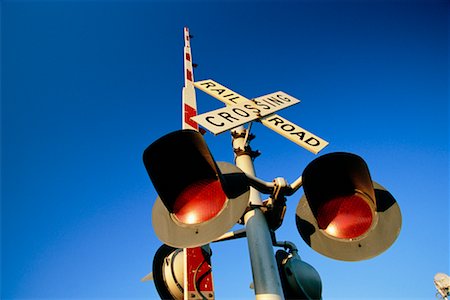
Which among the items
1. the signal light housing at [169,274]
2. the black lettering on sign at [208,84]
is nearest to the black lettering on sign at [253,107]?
the black lettering on sign at [208,84]

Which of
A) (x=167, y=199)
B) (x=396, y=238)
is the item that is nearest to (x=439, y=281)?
(x=396, y=238)

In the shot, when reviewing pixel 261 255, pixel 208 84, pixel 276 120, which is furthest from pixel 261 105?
pixel 261 255

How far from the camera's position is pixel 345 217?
277cm

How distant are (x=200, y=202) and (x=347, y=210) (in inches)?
47.3

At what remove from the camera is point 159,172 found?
2.59 m

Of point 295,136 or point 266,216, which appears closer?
point 266,216

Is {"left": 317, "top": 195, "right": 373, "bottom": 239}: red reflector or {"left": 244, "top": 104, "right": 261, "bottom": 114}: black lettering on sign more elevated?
{"left": 244, "top": 104, "right": 261, "bottom": 114}: black lettering on sign

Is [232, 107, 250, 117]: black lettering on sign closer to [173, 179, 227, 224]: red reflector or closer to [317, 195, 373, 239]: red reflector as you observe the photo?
[173, 179, 227, 224]: red reflector

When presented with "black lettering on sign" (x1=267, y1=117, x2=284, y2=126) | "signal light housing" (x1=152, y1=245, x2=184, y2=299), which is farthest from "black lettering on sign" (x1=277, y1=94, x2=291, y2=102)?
"signal light housing" (x1=152, y1=245, x2=184, y2=299)

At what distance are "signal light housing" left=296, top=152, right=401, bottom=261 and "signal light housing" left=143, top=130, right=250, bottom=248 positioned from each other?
649 mm

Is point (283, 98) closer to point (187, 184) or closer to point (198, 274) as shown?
point (187, 184)

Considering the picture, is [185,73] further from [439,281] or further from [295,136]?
[439,281]

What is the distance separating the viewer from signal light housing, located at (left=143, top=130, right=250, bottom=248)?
2439mm

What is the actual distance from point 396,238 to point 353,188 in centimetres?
48
